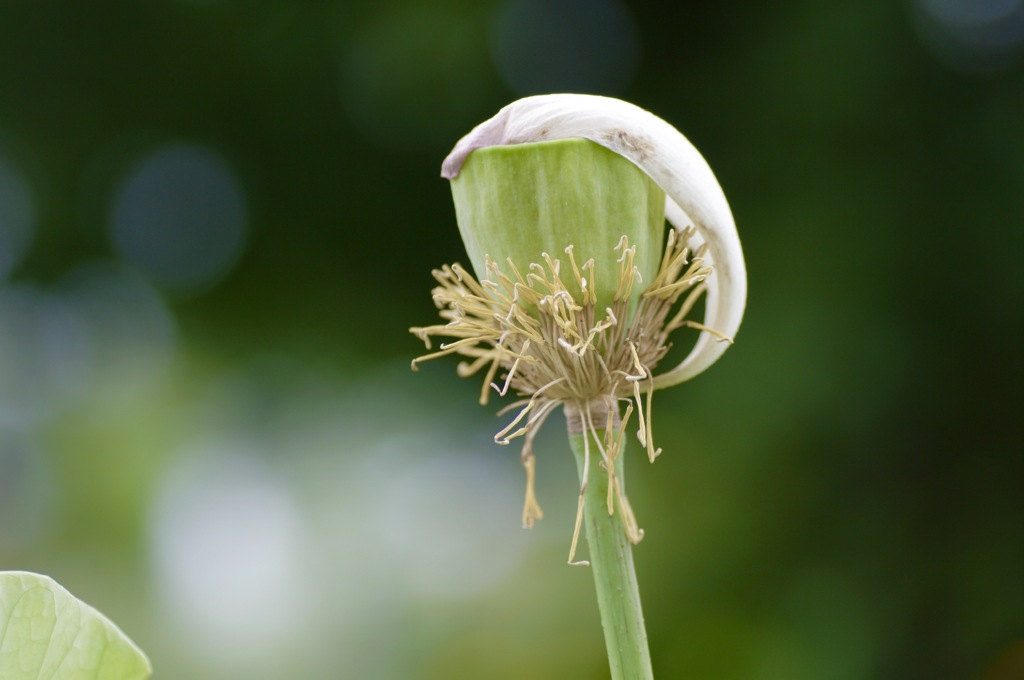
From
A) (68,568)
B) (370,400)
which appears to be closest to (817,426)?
(370,400)

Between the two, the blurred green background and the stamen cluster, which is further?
the blurred green background

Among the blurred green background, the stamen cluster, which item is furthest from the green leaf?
the blurred green background

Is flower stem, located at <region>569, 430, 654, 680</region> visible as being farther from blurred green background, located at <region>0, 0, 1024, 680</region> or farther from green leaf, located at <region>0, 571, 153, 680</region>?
blurred green background, located at <region>0, 0, 1024, 680</region>

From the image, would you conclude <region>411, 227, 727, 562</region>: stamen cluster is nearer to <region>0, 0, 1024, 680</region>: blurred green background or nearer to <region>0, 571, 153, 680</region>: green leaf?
<region>0, 571, 153, 680</region>: green leaf

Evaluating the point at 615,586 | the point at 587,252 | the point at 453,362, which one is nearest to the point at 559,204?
the point at 587,252

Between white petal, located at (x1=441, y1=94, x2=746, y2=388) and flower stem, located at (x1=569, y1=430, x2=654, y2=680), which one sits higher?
white petal, located at (x1=441, y1=94, x2=746, y2=388)

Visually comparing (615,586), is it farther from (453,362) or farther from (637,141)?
(453,362)
